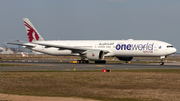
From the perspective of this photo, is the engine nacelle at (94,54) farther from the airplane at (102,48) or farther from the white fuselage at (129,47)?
the white fuselage at (129,47)

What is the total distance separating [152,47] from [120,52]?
19.9 ft

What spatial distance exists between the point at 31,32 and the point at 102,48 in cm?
1783

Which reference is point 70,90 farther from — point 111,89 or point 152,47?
point 152,47

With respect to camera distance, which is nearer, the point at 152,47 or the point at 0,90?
the point at 0,90

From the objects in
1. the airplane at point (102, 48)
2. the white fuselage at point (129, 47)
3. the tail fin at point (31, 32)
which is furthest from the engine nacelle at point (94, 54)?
the tail fin at point (31, 32)

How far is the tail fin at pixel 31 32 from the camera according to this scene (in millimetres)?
64188

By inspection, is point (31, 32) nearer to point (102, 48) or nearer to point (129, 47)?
point (102, 48)

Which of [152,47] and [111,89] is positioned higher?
[152,47]

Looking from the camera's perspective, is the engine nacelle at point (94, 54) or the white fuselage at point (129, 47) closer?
the white fuselage at point (129, 47)

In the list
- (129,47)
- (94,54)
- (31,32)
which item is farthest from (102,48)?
(31,32)

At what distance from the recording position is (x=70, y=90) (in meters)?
19.1

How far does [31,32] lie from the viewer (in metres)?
64.2

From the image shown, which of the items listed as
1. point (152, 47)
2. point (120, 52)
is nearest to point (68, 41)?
point (120, 52)

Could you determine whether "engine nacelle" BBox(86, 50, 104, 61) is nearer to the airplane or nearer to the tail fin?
the airplane
